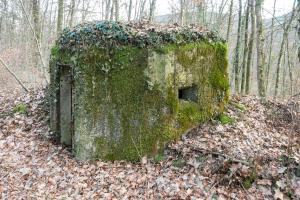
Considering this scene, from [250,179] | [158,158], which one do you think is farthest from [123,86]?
[250,179]

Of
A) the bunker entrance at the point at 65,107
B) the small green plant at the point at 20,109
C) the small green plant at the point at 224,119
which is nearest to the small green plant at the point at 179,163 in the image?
the small green plant at the point at 224,119

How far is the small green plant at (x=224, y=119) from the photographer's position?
8.13 metres

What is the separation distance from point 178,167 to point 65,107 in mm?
2968

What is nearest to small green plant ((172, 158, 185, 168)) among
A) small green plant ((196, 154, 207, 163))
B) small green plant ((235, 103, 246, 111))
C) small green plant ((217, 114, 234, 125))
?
small green plant ((196, 154, 207, 163))

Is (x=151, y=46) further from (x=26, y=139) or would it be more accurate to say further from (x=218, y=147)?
(x=26, y=139)

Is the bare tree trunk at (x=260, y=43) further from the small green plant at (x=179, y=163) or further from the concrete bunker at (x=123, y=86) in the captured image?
the small green plant at (x=179, y=163)

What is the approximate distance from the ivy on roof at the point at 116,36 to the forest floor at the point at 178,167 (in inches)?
86.1

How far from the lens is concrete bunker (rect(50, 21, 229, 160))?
673cm

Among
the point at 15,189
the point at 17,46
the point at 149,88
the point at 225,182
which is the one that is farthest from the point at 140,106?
the point at 17,46

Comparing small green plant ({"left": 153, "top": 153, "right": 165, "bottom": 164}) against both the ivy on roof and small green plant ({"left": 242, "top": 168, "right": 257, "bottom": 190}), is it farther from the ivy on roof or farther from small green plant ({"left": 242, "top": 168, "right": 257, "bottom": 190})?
the ivy on roof

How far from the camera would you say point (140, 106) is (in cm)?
686

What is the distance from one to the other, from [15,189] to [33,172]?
55cm

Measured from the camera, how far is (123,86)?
268 inches

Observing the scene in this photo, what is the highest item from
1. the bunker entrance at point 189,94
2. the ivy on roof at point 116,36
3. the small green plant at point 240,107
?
the ivy on roof at point 116,36
